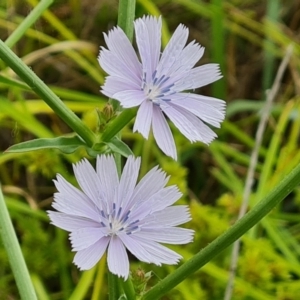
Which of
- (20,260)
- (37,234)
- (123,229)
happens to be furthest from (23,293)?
(37,234)

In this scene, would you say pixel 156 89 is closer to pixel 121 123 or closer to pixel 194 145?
pixel 121 123

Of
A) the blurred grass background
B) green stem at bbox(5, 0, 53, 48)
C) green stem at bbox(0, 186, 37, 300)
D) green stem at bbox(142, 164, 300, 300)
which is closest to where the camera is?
green stem at bbox(142, 164, 300, 300)

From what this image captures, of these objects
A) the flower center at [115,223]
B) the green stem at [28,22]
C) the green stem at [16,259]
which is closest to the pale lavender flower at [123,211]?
the flower center at [115,223]

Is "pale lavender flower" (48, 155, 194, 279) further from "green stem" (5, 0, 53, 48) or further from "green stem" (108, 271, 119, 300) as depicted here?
"green stem" (5, 0, 53, 48)

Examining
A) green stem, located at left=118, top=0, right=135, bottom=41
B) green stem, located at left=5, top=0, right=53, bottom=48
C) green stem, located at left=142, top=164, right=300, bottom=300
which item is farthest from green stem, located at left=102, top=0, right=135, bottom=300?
green stem, located at left=5, top=0, right=53, bottom=48

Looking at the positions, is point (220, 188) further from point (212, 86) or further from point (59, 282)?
point (59, 282)

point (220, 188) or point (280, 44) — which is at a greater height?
point (280, 44)

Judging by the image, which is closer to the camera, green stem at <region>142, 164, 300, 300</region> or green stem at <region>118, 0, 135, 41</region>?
green stem at <region>142, 164, 300, 300</region>

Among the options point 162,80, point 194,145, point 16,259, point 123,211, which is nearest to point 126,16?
point 162,80
